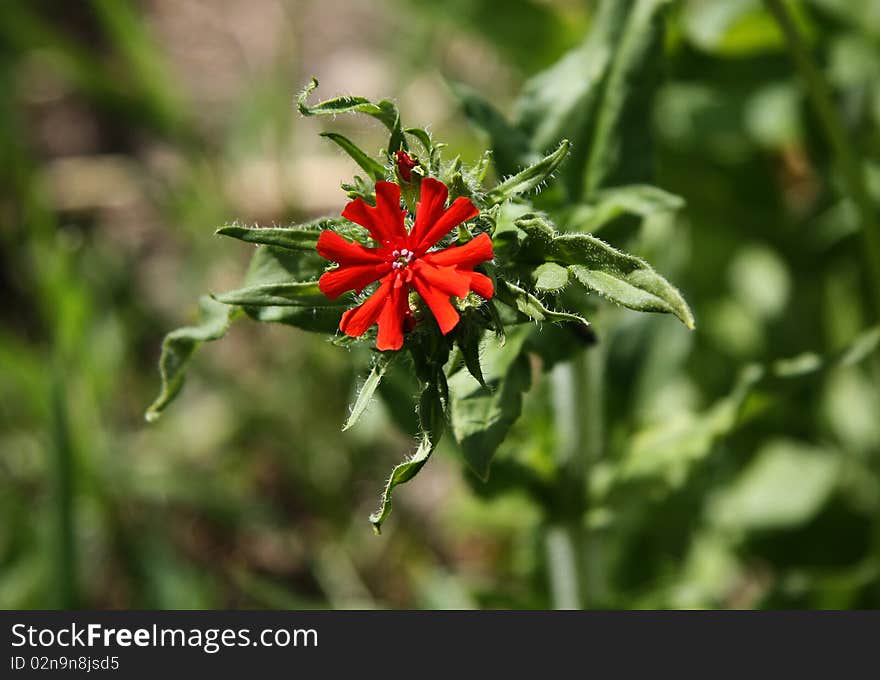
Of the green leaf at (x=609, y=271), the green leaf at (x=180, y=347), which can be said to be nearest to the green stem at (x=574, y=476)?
the green leaf at (x=609, y=271)

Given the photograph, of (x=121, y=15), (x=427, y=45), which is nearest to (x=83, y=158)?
(x=121, y=15)

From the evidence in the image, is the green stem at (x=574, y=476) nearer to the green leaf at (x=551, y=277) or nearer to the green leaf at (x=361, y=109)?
the green leaf at (x=551, y=277)

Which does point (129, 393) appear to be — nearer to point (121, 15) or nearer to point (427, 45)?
point (121, 15)

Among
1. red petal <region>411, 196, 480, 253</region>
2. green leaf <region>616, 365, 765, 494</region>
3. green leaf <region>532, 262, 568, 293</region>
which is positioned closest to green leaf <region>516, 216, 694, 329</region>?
green leaf <region>532, 262, 568, 293</region>

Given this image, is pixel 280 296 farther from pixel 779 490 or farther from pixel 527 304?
pixel 779 490

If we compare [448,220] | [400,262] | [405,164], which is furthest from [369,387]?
[405,164]

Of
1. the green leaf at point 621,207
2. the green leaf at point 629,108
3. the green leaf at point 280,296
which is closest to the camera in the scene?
the green leaf at point 280,296

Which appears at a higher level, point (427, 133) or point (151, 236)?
point (151, 236)
